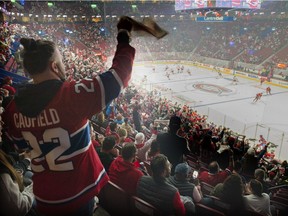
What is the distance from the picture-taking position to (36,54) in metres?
1.55

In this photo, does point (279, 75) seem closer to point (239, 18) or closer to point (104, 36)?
point (239, 18)

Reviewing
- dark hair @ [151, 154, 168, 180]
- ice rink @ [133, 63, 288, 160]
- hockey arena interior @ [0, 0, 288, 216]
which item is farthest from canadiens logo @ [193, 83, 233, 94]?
dark hair @ [151, 154, 168, 180]

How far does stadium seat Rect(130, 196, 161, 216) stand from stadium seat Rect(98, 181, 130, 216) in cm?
7

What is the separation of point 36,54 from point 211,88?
954 inches

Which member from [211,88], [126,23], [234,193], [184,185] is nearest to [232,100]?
[211,88]

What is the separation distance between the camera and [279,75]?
92.4 ft

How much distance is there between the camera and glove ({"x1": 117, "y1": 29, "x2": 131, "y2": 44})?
161cm

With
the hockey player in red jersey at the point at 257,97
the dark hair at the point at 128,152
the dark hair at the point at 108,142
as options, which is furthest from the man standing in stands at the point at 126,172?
→ the hockey player in red jersey at the point at 257,97

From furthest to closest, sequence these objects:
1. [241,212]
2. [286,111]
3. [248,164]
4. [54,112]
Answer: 1. [286,111]
2. [248,164]
3. [241,212]
4. [54,112]

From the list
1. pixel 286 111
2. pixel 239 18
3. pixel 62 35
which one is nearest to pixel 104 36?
pixel 62 35

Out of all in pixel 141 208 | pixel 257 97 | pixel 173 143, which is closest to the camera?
pixel 141 208

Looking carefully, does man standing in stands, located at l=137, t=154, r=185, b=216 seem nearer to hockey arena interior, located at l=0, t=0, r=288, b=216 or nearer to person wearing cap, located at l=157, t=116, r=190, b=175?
hockey arena interior, located at l=0, t=0, r=288, b=216

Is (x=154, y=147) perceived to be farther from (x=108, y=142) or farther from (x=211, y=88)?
(x=211, y=88)

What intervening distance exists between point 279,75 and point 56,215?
30200 mm
